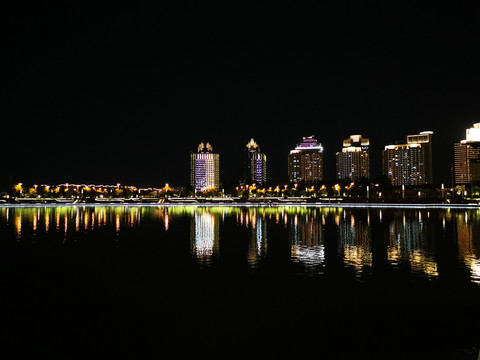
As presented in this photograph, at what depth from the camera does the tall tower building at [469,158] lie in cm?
9338

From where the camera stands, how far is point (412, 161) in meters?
148

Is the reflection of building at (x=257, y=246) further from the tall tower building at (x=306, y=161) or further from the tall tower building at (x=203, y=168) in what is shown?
the tall tower building at (x=203, y=168)

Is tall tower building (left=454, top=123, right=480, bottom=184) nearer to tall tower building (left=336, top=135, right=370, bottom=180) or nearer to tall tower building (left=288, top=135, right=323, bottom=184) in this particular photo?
tall tower building (left=336, top=135, right=370, bottom=180)

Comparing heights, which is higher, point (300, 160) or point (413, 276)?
point (300, 160)

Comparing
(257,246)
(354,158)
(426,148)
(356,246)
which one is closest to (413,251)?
(356,246)

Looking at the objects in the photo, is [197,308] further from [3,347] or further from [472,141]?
[472,141]

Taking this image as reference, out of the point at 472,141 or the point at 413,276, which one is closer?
the point at 413,276

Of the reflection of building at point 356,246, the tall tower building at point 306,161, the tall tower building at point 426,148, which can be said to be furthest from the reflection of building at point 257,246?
the tall tower building at point 306,161

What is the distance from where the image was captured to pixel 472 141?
93.2 metres

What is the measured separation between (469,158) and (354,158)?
165 feet

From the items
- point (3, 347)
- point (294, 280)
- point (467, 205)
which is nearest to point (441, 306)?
point (294, 280)

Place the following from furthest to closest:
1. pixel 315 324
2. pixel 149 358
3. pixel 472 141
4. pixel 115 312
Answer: pixel 472 141 < pixel 115 312 < pixel 315 324 < pixel 149 358

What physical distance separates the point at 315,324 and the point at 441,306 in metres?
2.57

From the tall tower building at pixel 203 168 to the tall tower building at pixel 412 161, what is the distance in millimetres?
76878
